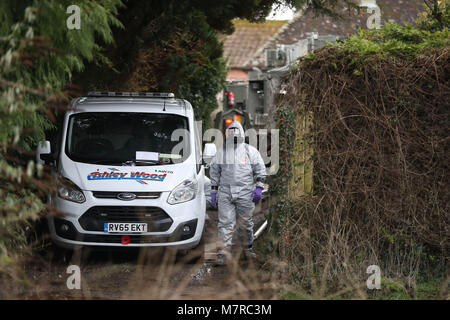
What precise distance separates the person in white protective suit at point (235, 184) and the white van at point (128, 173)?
31 cm

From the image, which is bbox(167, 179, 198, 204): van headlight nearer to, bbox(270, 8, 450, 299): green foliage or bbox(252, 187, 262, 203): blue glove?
bbox(252, 187, 262, 203): blue glove

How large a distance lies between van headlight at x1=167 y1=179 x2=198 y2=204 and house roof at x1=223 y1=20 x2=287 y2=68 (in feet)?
91.6

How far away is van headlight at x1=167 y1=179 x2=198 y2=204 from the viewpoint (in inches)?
363

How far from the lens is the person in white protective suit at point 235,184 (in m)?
9.70

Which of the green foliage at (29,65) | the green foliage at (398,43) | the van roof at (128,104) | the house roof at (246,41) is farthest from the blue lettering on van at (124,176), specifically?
the house roof at (246,41)

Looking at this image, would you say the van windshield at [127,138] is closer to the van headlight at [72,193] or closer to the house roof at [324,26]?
the van headlight at [72,193]

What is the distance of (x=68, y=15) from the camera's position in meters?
6.88

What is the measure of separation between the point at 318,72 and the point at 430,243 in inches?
97.7

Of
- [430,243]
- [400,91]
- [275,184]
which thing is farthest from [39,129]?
[430,243]

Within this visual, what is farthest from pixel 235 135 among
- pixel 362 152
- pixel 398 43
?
pixel 398 43

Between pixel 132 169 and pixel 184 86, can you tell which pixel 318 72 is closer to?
pixel 132 169

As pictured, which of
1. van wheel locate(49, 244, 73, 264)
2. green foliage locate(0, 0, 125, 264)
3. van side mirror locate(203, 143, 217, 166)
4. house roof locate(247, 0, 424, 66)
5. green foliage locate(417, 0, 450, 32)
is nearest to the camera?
green foliage locate(0, 0, 125, 264)

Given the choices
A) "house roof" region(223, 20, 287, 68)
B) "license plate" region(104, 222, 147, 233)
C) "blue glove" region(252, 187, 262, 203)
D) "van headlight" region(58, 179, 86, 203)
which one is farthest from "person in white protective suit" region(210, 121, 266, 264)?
"house roof" region(223, 20, 287, 68)

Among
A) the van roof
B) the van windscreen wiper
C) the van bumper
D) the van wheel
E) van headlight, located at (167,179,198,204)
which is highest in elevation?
the van roof
